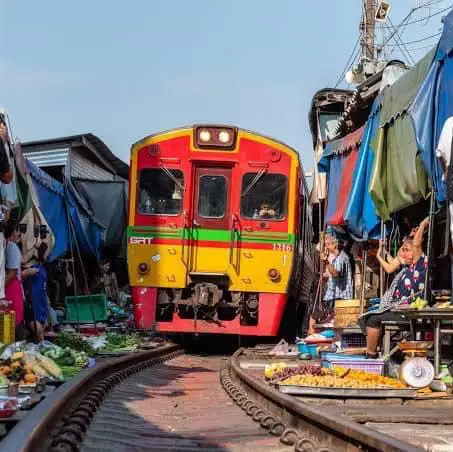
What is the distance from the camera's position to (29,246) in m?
10.8

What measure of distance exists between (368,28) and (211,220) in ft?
47.9

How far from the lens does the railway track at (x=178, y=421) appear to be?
3.82 meters

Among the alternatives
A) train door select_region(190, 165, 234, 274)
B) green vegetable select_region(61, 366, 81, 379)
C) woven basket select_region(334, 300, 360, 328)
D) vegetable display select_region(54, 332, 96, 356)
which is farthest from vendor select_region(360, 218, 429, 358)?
train door select_region(190, 165, 234, 274)

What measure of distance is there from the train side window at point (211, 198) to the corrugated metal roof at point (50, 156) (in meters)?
7.24

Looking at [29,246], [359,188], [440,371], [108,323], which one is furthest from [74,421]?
[108,323]

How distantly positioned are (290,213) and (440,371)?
5.45 meters

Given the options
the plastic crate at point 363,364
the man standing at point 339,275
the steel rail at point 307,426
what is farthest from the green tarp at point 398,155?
the man standing at point 339,275

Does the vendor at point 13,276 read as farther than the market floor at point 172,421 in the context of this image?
Yes

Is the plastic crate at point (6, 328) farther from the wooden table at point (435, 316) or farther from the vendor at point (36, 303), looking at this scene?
the wooden table at point (435, 316)

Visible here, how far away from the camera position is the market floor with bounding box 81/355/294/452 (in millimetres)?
4320

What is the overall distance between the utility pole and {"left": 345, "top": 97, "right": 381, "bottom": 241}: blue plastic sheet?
15067mm

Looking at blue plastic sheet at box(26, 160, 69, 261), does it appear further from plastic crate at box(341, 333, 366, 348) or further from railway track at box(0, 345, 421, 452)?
railway track at box(0, 345, 421, 452)

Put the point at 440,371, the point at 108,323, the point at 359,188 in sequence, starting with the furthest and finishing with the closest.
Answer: the point at 108,323 → the point at 359,188 → the point at 440,371

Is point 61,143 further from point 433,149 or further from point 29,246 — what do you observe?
point 433,149
